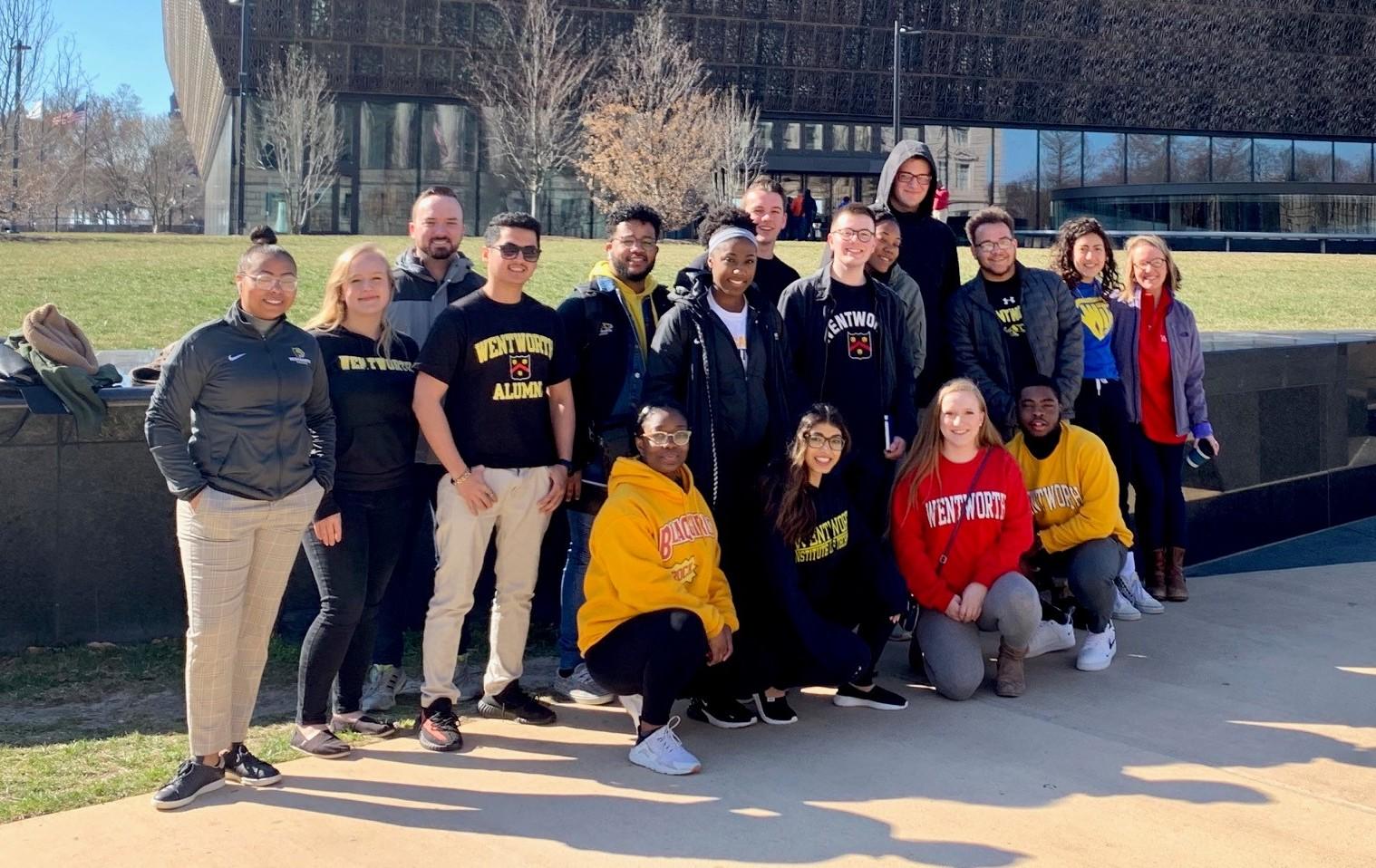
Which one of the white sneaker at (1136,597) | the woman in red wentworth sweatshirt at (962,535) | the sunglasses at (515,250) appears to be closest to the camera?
the sunglasses at (515,250)

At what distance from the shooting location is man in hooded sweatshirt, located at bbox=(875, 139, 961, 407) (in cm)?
672

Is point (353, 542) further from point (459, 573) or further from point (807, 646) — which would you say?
point (807, 646)

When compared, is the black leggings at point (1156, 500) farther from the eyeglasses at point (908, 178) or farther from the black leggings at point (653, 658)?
the black leggings at point (653, 658)

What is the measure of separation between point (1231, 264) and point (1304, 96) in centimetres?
2869

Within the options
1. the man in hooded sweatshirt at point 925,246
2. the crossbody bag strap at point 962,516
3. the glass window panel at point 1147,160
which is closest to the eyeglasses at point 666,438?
the crossbody bag strap at point 962,516

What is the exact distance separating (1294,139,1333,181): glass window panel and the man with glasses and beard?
2107 inches

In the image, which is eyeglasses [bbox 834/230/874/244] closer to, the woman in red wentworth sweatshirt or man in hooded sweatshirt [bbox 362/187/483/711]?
the woman in red wentworth sweatshirt

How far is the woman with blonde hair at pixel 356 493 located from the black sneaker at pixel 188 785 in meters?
0.42

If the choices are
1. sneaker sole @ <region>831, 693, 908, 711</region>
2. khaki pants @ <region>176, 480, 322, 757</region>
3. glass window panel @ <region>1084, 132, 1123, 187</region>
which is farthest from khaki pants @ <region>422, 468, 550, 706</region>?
glass window panel @ <region>1084, 132, 1123, 187</region>

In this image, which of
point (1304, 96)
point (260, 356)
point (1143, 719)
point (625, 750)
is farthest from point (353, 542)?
point (1304, 96)

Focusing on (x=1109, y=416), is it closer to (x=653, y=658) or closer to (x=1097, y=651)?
(x=1097, y=651)

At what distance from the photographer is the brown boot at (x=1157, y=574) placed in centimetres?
757

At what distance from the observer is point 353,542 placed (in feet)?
16.1

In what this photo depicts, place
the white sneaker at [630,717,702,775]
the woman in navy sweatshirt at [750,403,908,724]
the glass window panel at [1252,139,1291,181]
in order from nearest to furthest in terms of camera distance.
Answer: the white sneaker at [630,717,702,775]
the woman in navy sweatshirt at [750,403,908,724]
the glass window panel at [1252,139,1291,181]
